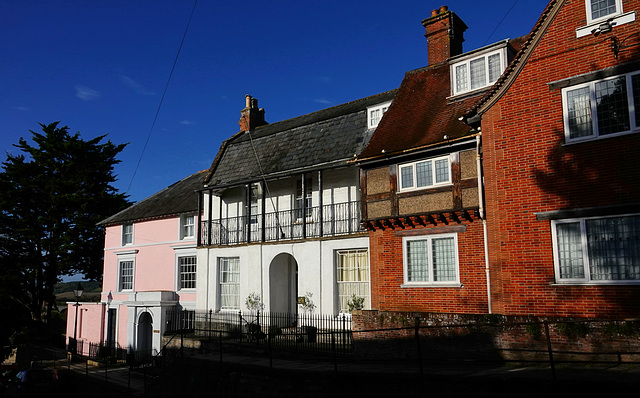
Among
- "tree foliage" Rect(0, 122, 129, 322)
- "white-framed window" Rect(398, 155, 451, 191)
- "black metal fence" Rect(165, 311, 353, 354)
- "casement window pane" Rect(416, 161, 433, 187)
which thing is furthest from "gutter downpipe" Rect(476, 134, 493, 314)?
"tree foliage" Rect(0, 122, 129, 322)

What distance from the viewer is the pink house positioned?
26.6 meters

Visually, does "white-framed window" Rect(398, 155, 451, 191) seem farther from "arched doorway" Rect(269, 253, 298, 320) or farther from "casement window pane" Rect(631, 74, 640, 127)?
"arched doorway" Rect(269, 253, 298, 320)

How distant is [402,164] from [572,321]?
7.01 metres

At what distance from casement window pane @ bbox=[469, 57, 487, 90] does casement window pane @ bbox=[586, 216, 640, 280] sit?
650 centimetres

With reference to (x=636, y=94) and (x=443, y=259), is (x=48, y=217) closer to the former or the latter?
(x=443, y=259)

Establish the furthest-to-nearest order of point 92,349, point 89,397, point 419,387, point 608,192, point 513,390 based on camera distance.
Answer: point 92,349 → point 89,397 → point 608,192 → point 419,387 → point 513,390

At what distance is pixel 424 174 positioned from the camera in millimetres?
15258

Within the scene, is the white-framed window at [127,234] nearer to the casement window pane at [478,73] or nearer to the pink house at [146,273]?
the pink house at [146,273]

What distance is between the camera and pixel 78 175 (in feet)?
126

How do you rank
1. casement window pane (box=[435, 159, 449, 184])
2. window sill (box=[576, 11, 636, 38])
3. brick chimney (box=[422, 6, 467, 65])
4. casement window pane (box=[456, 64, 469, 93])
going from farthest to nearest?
brick chimney (box=[422, 6, 467, 65]), casement window pane (box=[456, 64, 469, 93]), casement window pane (box=[435, 159, 449, 184]), window sill (box=[576, 11, 636, 38])

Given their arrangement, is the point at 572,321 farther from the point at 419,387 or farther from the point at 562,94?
the point at 562,94

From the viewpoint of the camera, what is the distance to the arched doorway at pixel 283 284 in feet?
70.0

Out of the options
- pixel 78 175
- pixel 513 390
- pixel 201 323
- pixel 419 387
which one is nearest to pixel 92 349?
pixel 201 323

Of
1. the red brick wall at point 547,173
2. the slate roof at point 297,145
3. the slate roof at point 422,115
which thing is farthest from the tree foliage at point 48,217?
the red brick wall at point 547,173
